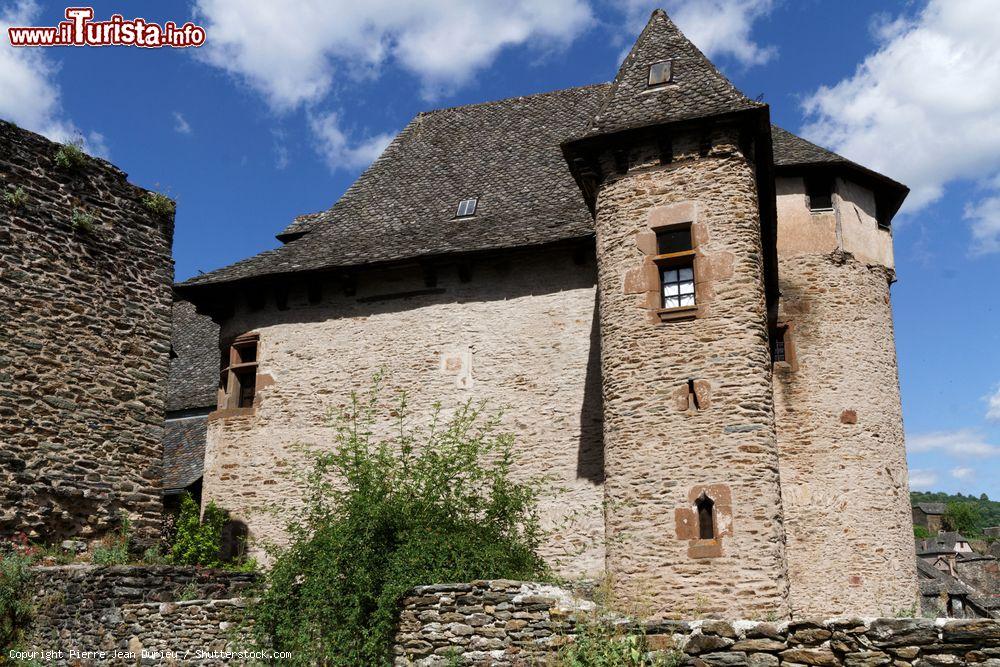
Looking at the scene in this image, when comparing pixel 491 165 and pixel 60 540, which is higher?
pixel 491 165

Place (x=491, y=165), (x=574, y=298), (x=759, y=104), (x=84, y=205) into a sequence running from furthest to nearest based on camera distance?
(x=491, y=165) < (x=574, y=298) < (x=84, y=205) < (x=759, y=104)

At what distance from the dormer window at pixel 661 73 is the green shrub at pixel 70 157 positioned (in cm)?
845

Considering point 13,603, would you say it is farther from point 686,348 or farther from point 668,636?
point 686,348

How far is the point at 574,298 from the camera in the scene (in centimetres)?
1461

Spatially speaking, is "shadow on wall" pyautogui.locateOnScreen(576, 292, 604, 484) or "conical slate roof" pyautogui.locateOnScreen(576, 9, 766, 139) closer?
"conical slate roof" pyautogui.locateOnScreen(576, 9, 766, 139)

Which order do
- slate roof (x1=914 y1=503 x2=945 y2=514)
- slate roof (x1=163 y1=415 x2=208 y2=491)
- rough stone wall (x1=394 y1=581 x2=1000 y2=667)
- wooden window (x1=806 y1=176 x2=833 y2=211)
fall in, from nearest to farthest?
rough stone wall (x1=394 y1=581 x2=1000 y2=667) → slate roof (x1=163 y1=415 x2=208 y2=491) → wooden window (x1=806 y1=176 x2=833 y2=211) → slate roof (x1=914 y1=503 x2=945 y2=514)

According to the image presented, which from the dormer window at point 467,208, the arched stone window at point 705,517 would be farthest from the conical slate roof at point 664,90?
the arched stone window at point 705,517

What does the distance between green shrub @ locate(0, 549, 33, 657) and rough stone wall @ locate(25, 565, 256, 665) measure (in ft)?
0.34

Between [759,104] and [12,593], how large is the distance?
11.1 m

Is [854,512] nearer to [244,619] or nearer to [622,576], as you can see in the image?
[622,576]

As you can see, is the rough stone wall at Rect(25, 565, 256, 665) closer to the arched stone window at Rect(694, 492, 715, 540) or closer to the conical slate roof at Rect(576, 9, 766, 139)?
the arched stone window at Rect(694, 492, 715, 540)

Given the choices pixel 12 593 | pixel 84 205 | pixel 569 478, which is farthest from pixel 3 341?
pixel 569 478

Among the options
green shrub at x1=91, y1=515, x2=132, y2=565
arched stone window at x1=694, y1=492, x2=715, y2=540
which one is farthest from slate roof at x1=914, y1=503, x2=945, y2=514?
green shrub at x1=91, y1=515, x2=132, y2=565

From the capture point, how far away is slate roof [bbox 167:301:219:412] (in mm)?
19047
